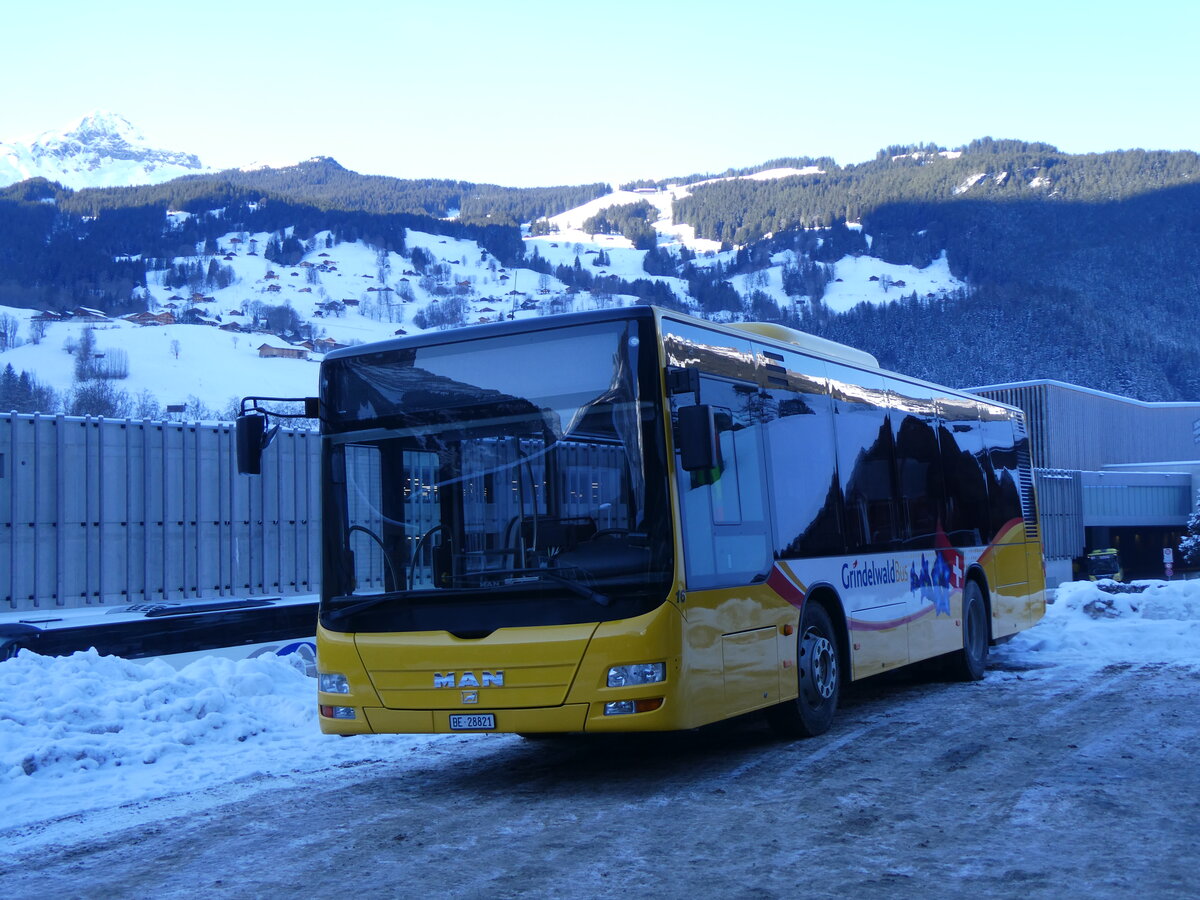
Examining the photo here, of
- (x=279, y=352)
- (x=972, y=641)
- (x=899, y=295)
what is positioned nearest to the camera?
(x=972, y=641)

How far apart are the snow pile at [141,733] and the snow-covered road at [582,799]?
0.02 m

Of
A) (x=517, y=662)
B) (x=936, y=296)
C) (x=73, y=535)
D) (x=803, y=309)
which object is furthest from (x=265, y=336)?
(x=517, y=662)

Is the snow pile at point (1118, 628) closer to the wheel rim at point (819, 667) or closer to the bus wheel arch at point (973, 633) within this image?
the bus wheel arch at point (973, 633)

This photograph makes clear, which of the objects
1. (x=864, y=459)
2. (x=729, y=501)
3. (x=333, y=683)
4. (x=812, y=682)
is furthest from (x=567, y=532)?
(x=864, y=459)

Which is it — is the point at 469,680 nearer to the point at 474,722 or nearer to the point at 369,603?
the point at 474,722

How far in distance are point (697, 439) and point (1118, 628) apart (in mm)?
10392

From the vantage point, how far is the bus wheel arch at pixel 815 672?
29.2ft

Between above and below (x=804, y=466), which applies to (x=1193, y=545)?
below

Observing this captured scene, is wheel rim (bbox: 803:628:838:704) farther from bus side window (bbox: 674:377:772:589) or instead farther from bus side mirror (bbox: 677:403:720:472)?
bus side mirror (bbox: 677:403:720:472)

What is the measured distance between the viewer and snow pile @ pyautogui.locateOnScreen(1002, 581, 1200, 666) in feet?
46.6

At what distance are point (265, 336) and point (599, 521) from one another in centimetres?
13628

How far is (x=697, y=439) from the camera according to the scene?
7191 millimetres

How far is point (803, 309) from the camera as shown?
16988 centimetres

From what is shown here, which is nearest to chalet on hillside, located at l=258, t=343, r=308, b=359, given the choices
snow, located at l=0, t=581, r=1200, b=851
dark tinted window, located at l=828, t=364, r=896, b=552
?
snow, located at l=0, t=581, r=1200, b=851
